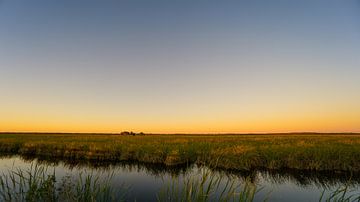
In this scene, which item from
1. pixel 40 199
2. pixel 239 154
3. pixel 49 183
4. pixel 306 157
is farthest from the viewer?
pixel 239 154

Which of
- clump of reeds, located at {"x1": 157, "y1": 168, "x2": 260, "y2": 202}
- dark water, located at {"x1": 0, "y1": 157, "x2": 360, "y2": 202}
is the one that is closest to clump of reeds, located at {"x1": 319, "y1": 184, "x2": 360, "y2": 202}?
dark water, located at {"x1": 0, "y1": 157, "x2": 360, "y2": 202}

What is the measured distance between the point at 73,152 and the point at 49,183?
17.1 meters

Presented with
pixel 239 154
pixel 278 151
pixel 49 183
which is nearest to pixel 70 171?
pixel 49 183

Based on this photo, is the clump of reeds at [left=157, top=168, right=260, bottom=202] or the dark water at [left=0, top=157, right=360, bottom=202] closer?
the clump of reeds at [left=157, top=168, right=260, bottom=202]

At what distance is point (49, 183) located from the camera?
6051 millimetres

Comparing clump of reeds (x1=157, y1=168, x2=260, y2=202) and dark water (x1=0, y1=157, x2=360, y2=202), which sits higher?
clump of reeds (x1=157, y1=168, x2=260, y2=202)

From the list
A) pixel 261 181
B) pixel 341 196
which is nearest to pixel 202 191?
pixel 341 196

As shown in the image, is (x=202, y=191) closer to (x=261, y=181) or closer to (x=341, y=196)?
(x=341, y=196)

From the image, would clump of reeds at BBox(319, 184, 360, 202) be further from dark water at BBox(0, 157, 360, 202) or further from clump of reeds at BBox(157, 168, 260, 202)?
clump of reeds at BBox(157, 168, 260, 202)

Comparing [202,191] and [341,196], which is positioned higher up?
[202,191]

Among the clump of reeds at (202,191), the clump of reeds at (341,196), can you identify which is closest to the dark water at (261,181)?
the clump of reeds at (341,196)

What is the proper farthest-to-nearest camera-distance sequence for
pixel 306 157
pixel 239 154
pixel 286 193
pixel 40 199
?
pixel 239 154, pixel 306 157, pixel 286 193, pixel 40 199

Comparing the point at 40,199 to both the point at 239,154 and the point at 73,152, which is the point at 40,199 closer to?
the point at 239,154

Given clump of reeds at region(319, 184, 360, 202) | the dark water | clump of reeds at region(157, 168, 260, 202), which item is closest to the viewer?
clump of reeds at region(319, 184, 360, 202)
